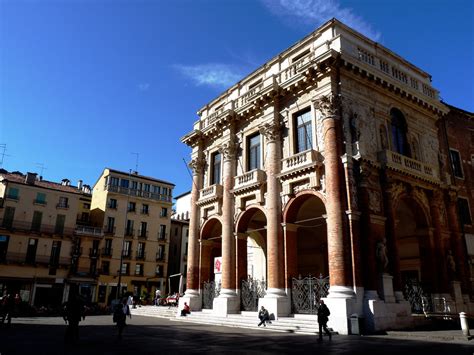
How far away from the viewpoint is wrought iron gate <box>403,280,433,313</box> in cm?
1892

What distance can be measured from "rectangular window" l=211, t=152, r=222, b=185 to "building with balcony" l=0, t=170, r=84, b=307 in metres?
23.5

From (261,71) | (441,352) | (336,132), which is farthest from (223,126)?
(441,352)

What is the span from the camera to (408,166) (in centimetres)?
1967

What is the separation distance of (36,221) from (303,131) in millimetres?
32687

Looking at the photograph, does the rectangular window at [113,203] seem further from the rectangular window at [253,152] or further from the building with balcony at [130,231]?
the rectangular window at [253,152]

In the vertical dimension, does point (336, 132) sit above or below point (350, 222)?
above

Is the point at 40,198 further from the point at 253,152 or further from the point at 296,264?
the point at 296,264

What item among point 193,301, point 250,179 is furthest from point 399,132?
point 193,301

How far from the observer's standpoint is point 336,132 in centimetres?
1766

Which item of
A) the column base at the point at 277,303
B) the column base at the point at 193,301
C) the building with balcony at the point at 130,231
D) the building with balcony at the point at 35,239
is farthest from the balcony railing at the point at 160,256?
the column base at the point at 277,303

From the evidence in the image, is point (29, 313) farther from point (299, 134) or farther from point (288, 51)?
point (288, 51)

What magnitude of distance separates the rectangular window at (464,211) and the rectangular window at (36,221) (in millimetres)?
38705

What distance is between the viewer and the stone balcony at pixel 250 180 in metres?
21.2

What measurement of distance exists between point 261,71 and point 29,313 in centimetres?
2379
